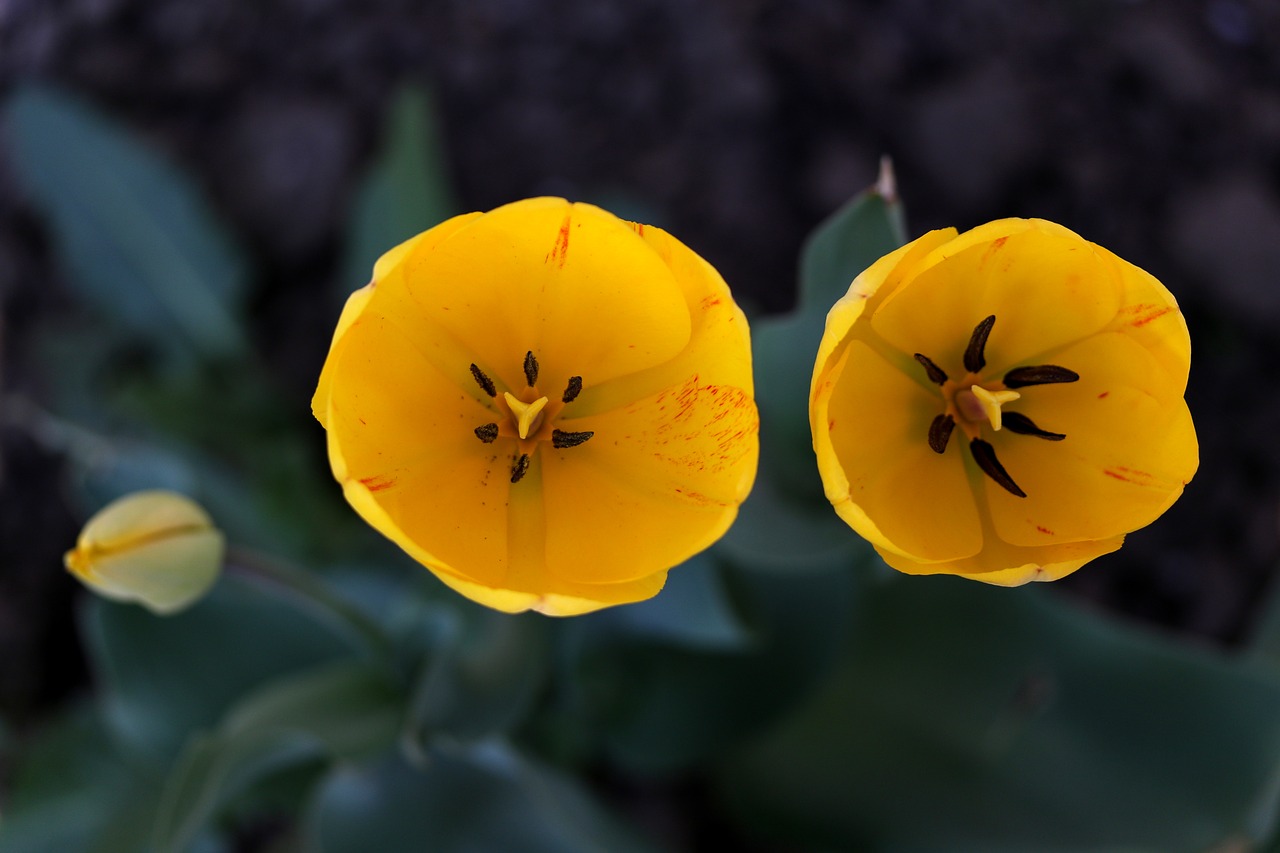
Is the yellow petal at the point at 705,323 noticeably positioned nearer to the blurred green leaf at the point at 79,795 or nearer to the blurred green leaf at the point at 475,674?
the blurred green leaf at the point at 475,674

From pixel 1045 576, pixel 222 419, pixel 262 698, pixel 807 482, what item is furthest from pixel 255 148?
pixel 1045 576

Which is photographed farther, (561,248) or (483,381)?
(483,381)

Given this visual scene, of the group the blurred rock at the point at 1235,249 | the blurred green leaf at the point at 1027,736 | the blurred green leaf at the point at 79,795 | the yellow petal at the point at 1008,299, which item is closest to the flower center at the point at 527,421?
the yellow petal at the point at 1008,299

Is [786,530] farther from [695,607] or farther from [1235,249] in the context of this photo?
[1235,249]

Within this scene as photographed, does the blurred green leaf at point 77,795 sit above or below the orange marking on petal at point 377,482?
below

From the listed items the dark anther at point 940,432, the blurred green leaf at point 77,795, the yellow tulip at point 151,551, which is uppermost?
the dark anther at point 940,432

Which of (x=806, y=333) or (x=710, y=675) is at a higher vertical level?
(x=806, y=333)

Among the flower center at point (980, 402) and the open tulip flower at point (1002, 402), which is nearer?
the open tulip flower at point (1002, 402)

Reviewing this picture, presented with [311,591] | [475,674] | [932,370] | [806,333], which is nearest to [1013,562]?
[932,370]
